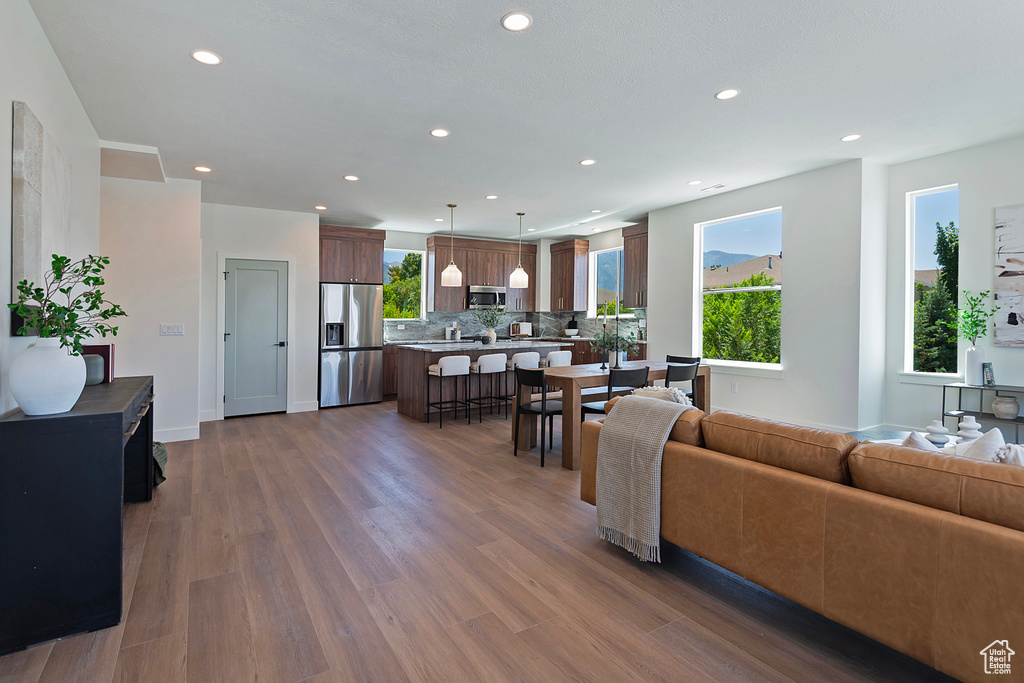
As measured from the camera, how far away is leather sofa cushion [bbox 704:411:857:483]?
1829mm

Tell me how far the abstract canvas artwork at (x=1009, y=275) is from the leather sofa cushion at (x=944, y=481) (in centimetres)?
369

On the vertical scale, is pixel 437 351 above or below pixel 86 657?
above

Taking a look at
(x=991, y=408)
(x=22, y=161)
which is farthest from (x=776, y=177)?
(x=22, y=161)

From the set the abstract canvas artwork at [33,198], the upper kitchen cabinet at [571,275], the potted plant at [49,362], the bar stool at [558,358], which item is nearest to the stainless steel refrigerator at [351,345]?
the bar stool at [558,358]

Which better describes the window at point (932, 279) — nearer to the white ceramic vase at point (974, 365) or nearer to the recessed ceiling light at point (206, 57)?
the white ceramic vase at point (974, 365)

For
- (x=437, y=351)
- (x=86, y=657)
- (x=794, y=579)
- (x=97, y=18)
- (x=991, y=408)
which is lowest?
(x=86, y=657)

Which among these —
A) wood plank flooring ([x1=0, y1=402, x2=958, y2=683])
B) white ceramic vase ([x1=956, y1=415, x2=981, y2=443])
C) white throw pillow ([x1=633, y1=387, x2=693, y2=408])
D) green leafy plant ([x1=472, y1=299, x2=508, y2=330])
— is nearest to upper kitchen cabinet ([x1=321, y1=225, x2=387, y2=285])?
green leafy plant ([x1=472, y1=299, x2=508, y2=330])

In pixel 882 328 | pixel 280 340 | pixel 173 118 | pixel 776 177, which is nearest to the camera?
pixel 173 118

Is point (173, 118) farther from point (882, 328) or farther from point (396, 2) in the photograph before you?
point (882, 328)

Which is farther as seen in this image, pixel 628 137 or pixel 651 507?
pixel 628 137

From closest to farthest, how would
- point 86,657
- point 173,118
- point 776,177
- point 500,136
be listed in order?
point 86,657
point 173,118
point 500,136
point 776,177

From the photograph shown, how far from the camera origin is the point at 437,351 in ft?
19.6

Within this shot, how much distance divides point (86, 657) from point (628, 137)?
431cm

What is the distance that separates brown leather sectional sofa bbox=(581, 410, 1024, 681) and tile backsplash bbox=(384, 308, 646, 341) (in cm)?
559
